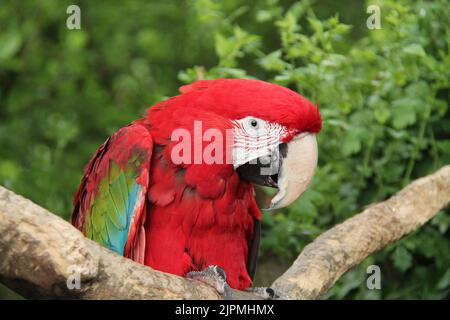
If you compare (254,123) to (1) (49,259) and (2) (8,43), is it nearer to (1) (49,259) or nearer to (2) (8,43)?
(1) (49,259)

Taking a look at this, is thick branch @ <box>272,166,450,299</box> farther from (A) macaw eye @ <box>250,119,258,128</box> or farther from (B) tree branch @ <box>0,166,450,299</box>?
(A) macaw eye @ <box>250,119,258,128</box>

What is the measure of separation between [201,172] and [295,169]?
34 cm

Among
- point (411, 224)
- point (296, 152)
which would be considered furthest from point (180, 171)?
point (411, 224)

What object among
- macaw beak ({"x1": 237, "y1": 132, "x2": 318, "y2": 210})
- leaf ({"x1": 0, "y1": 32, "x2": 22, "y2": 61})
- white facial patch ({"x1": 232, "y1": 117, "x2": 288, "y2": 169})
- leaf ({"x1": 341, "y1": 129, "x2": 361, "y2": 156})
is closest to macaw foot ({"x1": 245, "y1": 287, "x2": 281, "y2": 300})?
macaw beak ({"x1": 237, "y1": 132, "x2": 318, "y2": 210})

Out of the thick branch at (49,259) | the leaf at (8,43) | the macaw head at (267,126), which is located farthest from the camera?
the leaf at (8,43)

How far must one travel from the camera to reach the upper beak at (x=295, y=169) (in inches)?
101

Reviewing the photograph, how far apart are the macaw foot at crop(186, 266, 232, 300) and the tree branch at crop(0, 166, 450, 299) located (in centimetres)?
4

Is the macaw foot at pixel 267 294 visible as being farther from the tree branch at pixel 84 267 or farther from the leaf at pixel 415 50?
the leaf at pixel 415 50

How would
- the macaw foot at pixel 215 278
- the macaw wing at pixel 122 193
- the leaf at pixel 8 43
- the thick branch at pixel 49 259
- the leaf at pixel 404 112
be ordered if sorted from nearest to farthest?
the thick branch at pixel 49 259 < the macaw foot at pixel 215 278 < the macaw wing at pixel 122 193 < the leaf at pixel 404 112 < the leaf at pixel 8 43

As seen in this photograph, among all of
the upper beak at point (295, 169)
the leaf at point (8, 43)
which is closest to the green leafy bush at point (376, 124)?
the upper beak at point (295, 169)

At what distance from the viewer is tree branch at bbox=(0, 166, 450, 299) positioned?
5.80 ft
